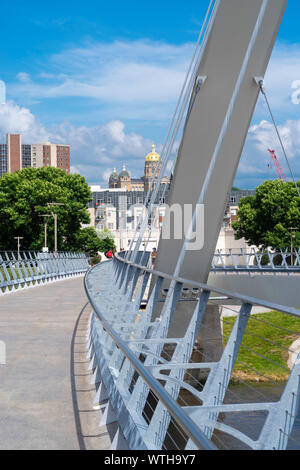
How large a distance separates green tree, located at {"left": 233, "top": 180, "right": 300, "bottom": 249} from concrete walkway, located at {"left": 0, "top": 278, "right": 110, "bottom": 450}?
57.1 m

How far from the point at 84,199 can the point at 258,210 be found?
65.2 ft

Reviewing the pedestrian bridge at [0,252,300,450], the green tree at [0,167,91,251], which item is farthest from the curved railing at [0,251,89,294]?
the green tree at [0,167,91,251]

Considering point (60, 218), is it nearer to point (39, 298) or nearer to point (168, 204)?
point (39, 298)

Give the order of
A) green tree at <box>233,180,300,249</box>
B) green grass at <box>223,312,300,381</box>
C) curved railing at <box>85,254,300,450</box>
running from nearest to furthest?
curved railing at <box>85,254,300,450</box>
green grass at <box>223,312,300,381</box>
green tree at <box>233,180,300,249</box>

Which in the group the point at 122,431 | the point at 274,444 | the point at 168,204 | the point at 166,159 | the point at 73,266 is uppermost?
the point at 166,159

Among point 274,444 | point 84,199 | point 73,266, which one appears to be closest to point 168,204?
point 274,444

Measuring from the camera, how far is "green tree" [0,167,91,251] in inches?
2505

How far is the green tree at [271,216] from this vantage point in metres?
70.6

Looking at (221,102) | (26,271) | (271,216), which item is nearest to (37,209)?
(271,216)

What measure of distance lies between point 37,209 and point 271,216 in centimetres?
2608

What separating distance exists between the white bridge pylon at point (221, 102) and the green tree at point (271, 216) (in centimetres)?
5688

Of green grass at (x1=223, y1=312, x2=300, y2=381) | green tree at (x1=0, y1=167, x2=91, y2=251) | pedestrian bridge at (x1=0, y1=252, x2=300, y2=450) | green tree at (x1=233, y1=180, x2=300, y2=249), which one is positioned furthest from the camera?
green tree at (x1=233, y1=180, x2=300, y2=249)

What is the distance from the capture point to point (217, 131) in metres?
12.6

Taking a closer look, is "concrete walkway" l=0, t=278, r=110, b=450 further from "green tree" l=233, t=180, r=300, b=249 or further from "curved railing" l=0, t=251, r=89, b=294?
"green tree" l=233, t=180, r=300, b=249
